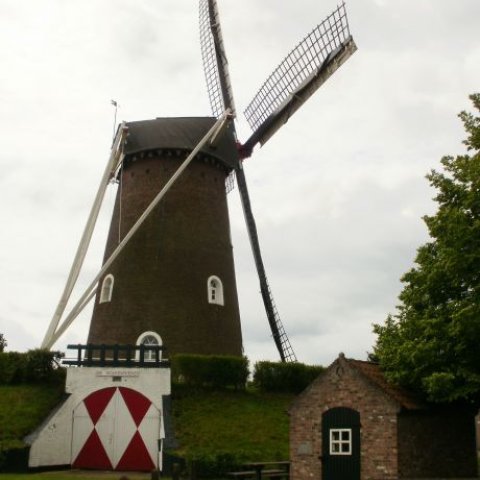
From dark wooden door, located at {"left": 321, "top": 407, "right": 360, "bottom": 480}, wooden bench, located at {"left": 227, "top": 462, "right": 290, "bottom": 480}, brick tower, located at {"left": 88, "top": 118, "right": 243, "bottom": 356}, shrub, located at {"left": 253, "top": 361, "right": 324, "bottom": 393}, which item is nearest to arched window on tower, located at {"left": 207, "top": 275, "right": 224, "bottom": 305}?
brick tower, located at {"left": 88, "top": 118, "right": 243, "bottom": 356}

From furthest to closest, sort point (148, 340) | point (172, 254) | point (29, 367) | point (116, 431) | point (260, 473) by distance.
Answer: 1. point (172, 254)
2. point (148, 340)
3. point (29, 367)
4. point (116, 431)
5. point (260, 473)

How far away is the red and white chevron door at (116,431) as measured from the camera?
24.3 metres

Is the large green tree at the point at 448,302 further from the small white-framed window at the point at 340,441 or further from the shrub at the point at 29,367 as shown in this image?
the shrub at the point at 29,367

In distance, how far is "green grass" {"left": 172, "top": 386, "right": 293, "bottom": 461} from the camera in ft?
72.6

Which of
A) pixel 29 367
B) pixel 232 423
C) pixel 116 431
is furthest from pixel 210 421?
pixel 29 367

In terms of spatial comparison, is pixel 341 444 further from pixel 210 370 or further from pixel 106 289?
pixel 106 289

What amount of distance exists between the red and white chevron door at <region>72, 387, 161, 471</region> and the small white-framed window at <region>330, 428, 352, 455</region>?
7.68 meters

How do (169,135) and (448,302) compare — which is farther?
(169,135)

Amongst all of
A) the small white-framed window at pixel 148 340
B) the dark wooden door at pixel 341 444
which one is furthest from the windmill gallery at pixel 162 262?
the dark wooden door at pixel 341 444

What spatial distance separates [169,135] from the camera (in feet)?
99.6

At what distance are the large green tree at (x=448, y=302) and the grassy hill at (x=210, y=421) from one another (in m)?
5.26

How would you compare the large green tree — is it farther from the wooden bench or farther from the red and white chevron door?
the red and white chevron door

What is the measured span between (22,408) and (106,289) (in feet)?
23.2

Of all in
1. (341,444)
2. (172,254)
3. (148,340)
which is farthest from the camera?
(172,254)
